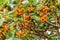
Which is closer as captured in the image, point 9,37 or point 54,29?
point 9,37

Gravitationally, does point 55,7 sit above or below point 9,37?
above

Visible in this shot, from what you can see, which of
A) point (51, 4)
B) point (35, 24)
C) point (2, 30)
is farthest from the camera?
point (35, 24)

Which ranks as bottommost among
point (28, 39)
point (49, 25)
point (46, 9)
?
point (28, 39)

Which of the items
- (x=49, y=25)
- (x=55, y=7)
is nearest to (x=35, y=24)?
(x=49, y=25)

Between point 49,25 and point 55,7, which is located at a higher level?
point 55,7

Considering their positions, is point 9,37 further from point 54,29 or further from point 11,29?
point 54,29

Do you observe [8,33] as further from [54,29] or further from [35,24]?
[54,29]

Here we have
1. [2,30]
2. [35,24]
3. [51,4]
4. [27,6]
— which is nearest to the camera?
[2,30]

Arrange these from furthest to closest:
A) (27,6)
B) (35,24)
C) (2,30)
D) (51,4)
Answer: (35,24)
(51,4)
(27,6)
(2,30)

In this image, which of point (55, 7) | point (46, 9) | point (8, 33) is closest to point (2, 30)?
point (8, 33)
